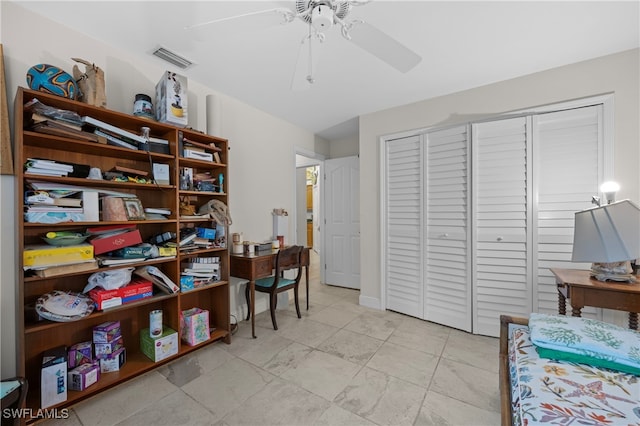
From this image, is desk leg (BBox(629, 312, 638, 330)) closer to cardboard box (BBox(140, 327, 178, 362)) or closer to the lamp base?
the lamp base

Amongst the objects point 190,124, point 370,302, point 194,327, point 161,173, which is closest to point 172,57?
point 190,124

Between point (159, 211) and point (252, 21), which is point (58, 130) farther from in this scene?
point (252, 21)

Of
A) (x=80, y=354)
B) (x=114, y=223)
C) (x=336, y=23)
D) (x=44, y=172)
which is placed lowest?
(x=80, y=354)

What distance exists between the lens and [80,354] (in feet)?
5.47

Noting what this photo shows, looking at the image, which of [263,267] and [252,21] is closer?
[252,21]

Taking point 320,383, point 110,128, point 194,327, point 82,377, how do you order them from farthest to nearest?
point 194,327 < point 320,383 < point 110,128 < point 82,377

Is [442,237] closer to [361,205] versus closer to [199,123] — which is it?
[361,205]

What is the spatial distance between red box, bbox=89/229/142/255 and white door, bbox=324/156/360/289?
2860 mm

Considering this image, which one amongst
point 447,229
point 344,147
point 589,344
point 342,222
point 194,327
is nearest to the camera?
point 589,344

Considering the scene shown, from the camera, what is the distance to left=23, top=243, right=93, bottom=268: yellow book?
139cm

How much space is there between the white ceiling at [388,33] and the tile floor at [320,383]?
Answer: 7.22 ft

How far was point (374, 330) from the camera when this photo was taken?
2.61 metres

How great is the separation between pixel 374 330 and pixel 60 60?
328cm

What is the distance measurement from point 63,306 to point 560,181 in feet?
12.1
